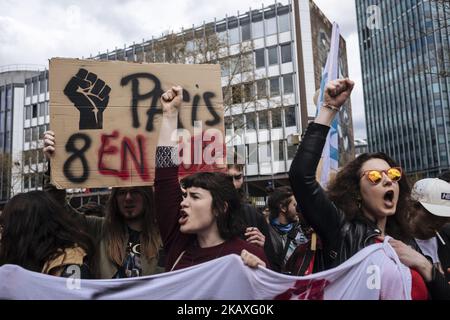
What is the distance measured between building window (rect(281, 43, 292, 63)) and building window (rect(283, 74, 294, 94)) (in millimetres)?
1252

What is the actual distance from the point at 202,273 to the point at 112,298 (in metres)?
0.43

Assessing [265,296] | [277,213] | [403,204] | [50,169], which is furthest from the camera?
[277,213]

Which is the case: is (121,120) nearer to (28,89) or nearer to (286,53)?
(286,53)

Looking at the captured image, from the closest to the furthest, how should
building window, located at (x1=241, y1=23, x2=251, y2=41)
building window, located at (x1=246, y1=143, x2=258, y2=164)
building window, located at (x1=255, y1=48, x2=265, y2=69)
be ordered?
building window, located at (x1=246, y1=143, x2=258, y2=164), building window, located at (x1=255, y1=48, x2=265, y2=69), building window, located at (x1=241, y1=23, x2=251, y2=41)

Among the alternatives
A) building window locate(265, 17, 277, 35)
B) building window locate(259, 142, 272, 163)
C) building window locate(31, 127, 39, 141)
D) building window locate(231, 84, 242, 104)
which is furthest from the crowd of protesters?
building window locate(31, 127, 39, 141)

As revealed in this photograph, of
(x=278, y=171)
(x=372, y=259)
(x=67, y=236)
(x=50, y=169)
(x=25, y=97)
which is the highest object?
(x=25, y=97)

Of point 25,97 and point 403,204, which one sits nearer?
point 403,204

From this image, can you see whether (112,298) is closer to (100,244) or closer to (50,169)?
(100,244)

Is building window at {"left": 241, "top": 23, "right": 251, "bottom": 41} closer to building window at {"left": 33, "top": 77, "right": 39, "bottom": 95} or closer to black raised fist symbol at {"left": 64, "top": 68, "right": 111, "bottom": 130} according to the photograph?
building window at {"left": 33, "top": 77, "right": 39, "bottom": 95}

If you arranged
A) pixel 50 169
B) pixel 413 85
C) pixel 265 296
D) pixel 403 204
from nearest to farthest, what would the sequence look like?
pixel 265 296, pixel 403 204, pixel 50 169, pixel 413 85

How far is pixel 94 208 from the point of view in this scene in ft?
18.0

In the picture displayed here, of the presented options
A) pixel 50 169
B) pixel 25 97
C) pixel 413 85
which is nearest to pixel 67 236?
pixel 50 169

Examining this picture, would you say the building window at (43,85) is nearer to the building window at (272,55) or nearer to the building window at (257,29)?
the building window at (257,29)

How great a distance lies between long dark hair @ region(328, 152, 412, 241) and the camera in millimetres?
2307
